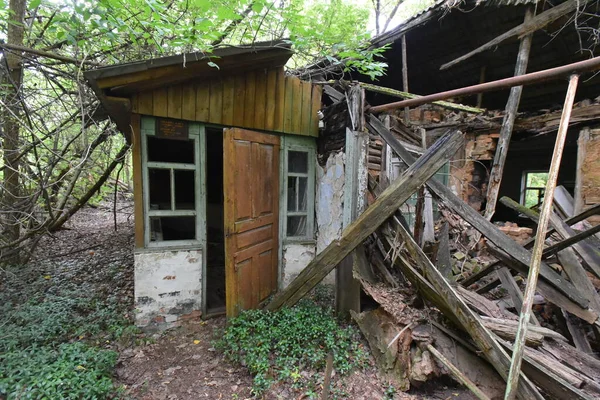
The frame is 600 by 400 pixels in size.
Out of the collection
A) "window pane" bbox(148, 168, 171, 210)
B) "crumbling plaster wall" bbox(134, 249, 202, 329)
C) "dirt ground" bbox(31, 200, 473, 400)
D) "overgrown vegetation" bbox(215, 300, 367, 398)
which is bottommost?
"dirt ground" bbox(31, 200, 473, 400)

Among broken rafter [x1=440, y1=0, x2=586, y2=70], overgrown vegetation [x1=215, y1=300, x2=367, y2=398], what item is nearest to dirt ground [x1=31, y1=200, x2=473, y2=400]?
overgrown vegetation [x1=215, y1=300, x2=367, y2=398]

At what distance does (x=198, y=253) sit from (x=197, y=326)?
887 millimetres

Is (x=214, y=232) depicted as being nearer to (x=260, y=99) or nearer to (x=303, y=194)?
(x=303, y=194)

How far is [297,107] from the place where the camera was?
3.73 metres

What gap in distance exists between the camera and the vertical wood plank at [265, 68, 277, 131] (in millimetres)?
3529

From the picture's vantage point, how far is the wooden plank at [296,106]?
3.69 m

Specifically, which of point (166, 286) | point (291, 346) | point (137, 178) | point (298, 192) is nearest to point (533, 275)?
point (291, 346)

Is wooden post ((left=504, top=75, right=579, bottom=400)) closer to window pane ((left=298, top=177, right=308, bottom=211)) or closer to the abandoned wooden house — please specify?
the abandoned wooden house

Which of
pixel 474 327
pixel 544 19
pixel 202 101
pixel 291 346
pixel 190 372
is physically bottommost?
pixel 190 372

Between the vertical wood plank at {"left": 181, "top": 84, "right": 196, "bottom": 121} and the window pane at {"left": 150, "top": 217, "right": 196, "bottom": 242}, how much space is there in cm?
126

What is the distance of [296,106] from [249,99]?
0.66 m

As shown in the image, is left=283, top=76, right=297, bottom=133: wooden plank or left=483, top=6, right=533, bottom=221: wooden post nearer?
left=283, top=76, right=297, bottom=133: wooden plank

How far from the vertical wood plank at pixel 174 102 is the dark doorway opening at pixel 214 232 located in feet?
2.80

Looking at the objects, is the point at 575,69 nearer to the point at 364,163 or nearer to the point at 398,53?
the point at 364,163
